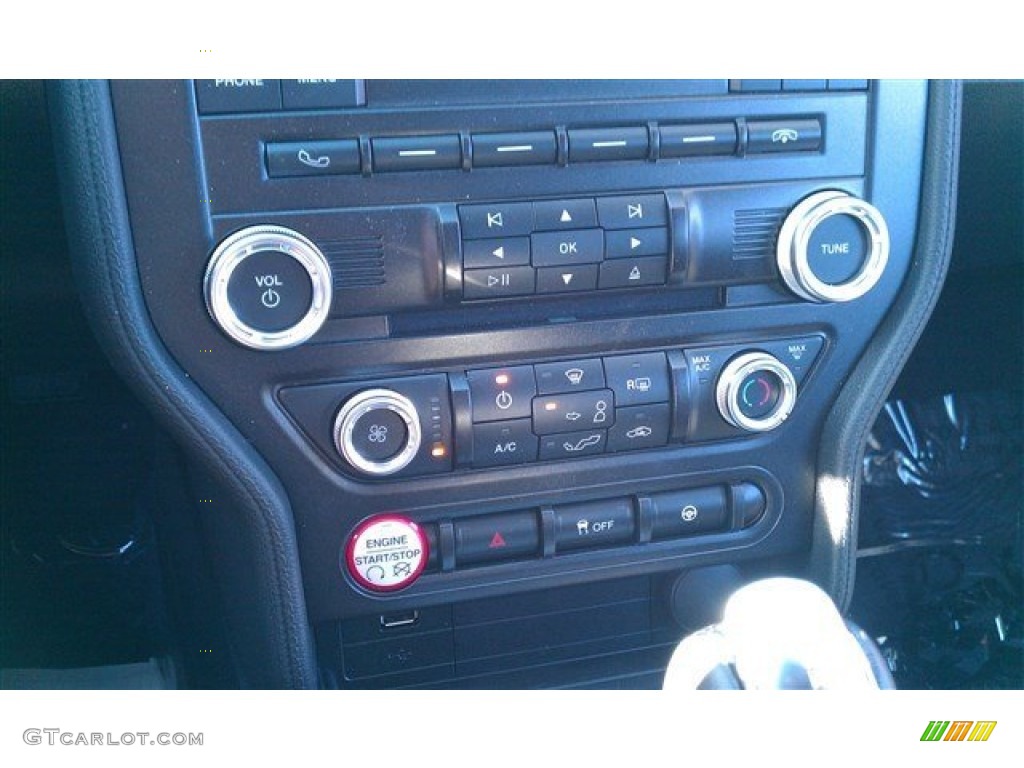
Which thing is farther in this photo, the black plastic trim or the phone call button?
the black plastic trim

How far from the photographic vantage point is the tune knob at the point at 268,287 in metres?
0.59

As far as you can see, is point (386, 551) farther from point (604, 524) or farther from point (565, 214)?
point (565, 214)

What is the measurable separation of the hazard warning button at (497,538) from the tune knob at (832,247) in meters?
0.27

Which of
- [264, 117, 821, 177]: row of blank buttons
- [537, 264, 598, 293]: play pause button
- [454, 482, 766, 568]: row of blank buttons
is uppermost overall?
[264, 117, 821, 177]: row of blank buttons

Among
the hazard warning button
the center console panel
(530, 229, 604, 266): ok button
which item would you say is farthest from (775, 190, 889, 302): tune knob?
→ the hazard warning button

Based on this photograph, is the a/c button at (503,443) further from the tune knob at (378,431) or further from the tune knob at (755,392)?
the tune knob at (755,392)

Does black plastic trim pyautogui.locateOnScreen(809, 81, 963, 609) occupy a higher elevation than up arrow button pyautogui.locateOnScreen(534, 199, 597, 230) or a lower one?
lower

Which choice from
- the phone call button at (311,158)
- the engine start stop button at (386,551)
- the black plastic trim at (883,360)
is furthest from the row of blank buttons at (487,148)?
the engine start stop button at (386,551)

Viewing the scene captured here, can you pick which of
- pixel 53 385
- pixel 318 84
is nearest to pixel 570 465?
pixel 318 84

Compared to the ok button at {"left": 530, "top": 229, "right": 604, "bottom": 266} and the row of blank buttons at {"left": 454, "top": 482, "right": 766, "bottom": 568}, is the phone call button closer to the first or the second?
the ok button at {"left": 530, "top": 229, "right": 604, "bottom": 266}

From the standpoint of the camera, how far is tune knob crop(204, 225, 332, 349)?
590 mm

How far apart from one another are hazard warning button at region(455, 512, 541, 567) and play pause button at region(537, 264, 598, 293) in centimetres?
19

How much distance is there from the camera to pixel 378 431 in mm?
651
